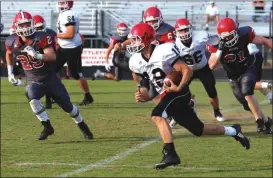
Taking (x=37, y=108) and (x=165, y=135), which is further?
(x=37, y=108)

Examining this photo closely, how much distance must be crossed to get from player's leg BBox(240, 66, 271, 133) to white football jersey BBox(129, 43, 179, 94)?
7.82 ft

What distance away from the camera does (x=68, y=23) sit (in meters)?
11.6

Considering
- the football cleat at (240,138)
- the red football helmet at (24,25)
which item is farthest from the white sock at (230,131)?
the red football helmet at (24,25)

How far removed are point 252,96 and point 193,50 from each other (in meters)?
1.36

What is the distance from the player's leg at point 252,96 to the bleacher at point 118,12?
14.7m

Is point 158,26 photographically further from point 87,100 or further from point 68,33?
point 87,100

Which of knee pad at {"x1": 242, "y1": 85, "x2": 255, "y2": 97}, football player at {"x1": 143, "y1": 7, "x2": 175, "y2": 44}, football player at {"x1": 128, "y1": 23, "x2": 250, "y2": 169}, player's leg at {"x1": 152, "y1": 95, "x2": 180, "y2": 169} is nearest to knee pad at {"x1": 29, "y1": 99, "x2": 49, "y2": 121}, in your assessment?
football player at {"x1": 128, "y1": 23, "x2": 250, "y2": 169}

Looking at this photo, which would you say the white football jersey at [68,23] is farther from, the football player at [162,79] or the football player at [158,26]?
the football player at [162,79]

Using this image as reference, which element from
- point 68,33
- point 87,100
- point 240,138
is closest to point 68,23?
point 68,33

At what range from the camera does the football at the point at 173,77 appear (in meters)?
6.93

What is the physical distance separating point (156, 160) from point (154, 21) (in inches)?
117

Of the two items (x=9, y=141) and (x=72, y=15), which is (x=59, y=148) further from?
(x=72, y=15)

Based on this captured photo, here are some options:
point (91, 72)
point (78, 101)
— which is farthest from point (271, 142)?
point (91, 72)

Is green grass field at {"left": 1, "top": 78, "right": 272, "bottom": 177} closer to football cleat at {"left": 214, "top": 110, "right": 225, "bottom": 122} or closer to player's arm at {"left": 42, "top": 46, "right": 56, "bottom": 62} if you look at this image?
football cleat at {"left": 214, "top": 110, "right": 225, "bottom": 122}
